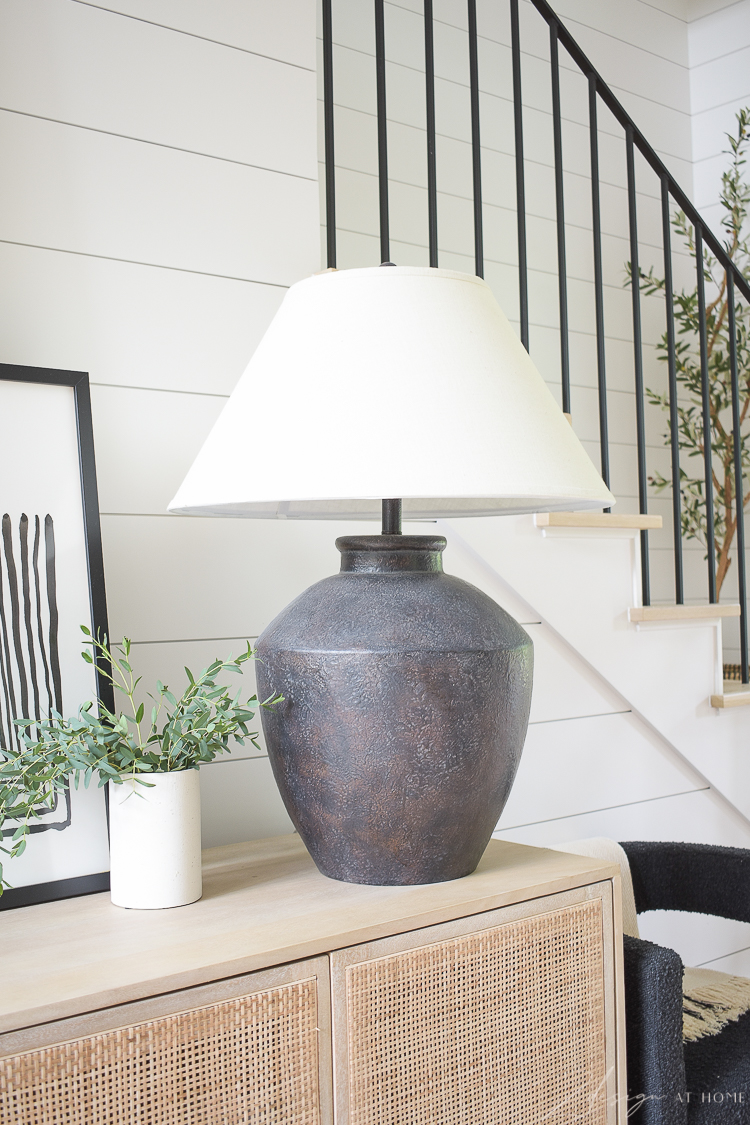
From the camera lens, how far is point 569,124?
2.72 metres

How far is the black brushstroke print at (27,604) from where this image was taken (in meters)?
1.00

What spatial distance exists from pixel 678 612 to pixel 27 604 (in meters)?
1.26

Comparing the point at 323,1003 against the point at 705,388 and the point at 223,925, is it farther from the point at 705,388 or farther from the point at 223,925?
the point at 705,388

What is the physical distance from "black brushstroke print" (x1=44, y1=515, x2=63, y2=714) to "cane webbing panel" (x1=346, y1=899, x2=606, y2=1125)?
0.45 m

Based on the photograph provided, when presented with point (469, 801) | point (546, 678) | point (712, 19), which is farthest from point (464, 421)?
point (712, 19)

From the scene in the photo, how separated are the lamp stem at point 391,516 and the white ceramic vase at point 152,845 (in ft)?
1.22

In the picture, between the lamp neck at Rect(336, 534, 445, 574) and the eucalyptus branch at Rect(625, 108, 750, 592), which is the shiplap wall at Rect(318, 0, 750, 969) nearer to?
the eucalyptus branch at Rect(625, 108, 750, 592)

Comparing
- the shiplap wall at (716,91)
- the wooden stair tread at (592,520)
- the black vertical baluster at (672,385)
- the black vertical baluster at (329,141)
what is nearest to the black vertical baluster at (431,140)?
the black vertical baluster at (329,141)

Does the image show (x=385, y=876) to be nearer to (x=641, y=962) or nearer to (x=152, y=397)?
(x=641, y=962)

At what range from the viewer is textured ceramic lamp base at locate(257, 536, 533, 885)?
2.98ft

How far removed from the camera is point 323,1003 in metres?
0.81

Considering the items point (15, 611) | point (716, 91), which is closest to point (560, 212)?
point (15, 611)

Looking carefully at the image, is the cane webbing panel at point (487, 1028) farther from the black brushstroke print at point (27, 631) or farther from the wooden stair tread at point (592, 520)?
the wooden stair tread at point (592, 520)

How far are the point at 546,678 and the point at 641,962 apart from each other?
68 cm
